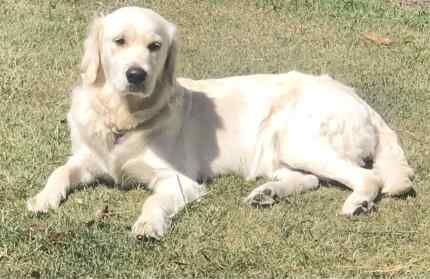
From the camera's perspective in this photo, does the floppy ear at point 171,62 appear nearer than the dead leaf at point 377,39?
Yes

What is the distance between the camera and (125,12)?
503 cm

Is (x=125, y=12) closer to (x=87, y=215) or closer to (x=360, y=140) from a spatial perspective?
(x=87, y=215)

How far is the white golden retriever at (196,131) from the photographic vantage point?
495 cm

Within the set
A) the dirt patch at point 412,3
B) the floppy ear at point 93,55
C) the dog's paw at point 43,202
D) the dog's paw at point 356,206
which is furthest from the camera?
the dirt patch at point 412,3

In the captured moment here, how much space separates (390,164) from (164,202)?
1.57 metres

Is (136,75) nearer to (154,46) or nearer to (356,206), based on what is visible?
(154,46)

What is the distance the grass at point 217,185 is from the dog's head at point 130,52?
26.9 inches

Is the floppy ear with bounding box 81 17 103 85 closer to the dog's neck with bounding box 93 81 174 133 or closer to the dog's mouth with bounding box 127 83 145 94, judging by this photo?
the dog's neck with bounding box 93 81 174 133

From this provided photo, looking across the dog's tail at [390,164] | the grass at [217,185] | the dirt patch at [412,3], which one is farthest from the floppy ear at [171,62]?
the dirt patch at [412,3]

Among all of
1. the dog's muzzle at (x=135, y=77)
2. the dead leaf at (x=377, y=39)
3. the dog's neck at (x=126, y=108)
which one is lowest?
the dead leaf at (x=377, y=39)

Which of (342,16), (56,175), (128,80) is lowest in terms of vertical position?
(342,16)

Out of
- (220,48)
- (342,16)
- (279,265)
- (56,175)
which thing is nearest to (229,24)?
(220,48)

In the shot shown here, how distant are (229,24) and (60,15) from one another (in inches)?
72.6

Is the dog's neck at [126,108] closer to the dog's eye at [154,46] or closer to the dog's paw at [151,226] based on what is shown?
the dog's eye at [154,46]
